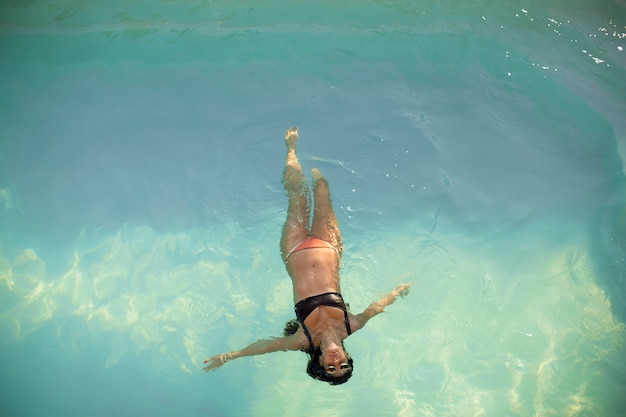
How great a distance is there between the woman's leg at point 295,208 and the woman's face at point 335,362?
126cm

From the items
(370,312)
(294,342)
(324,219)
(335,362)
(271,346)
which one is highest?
(324,219)

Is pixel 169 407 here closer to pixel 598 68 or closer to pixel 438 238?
pixel 438 238

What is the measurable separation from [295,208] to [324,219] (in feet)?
1.24

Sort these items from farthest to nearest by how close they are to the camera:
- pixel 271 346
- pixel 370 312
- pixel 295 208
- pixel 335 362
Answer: pixel 295 208 < pixel 370 312 < pixel 271 346 < pixel 335 362

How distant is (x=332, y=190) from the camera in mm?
5727

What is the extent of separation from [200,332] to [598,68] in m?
7.21

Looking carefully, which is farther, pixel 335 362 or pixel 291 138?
pixel 291 138

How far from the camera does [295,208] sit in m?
4.71

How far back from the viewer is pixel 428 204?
5.89 meters

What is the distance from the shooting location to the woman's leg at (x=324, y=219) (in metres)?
4.46

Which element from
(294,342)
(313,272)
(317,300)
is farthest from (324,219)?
(294,342)

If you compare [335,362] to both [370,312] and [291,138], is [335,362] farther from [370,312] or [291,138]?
[291,138]

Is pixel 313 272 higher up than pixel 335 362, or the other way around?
pixel 313 272

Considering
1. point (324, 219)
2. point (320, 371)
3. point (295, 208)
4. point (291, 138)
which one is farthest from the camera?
point (291, 138)
